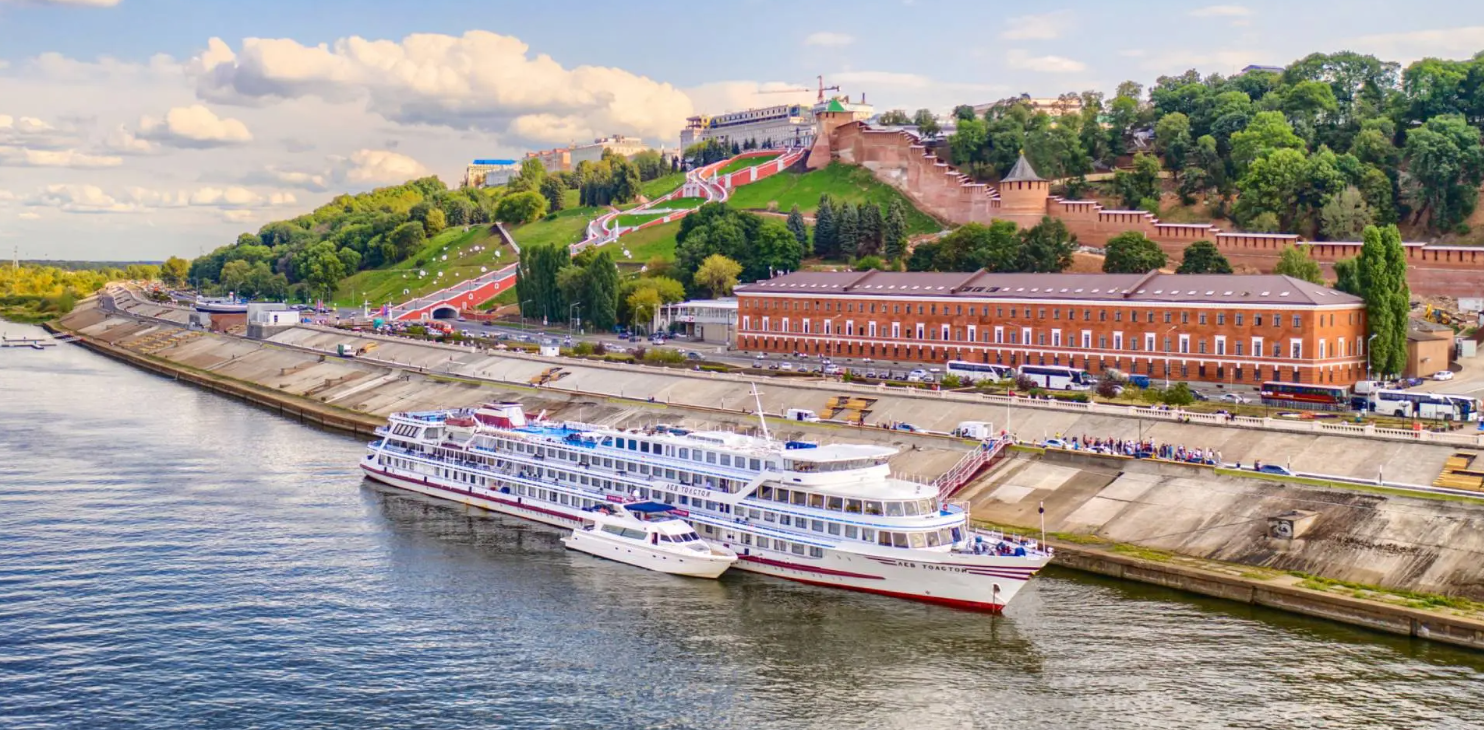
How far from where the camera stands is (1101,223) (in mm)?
148750

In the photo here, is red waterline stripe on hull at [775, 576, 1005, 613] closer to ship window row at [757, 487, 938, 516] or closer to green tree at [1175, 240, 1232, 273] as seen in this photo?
ship window row at [757, 487, 938, 516]

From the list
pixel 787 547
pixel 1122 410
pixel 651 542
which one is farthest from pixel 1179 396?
pixel 651 542

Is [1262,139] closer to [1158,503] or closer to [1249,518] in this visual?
[1158,503]

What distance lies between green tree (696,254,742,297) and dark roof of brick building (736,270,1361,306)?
2274 centimetres

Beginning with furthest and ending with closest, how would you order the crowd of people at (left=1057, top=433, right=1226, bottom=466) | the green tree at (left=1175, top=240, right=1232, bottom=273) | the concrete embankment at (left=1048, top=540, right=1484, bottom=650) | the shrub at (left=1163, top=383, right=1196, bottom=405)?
the green tree at (left=1175, top=240, right=1232, bottom=273) → the shrub at (left=1163, top=383, right=1196, bottom=405) → the crowd of people at (left=1057, top=433, right=1226, bottom=466) → the concrete embankment at (left=1048, top=540, right=1484, bottom=650)

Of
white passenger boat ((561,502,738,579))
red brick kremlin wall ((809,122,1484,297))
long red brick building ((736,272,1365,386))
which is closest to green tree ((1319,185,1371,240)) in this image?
red brick kremlin wall ((809,122,1484,297))

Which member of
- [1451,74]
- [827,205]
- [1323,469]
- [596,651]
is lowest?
[596,651]

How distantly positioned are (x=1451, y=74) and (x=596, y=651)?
138625 mm

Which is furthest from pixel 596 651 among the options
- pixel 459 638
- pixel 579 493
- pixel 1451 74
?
pixel 1451 74

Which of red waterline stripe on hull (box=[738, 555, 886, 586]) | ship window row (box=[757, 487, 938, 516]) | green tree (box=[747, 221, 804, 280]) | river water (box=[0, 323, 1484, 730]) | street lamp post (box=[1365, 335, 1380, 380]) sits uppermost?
green tree (box=[747, 221, 804, 280])

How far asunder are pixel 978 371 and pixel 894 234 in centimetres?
6642

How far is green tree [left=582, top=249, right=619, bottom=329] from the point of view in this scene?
156 meters

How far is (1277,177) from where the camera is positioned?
466ft

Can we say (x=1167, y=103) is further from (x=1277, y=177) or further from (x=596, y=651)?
(x=596, y=651)
